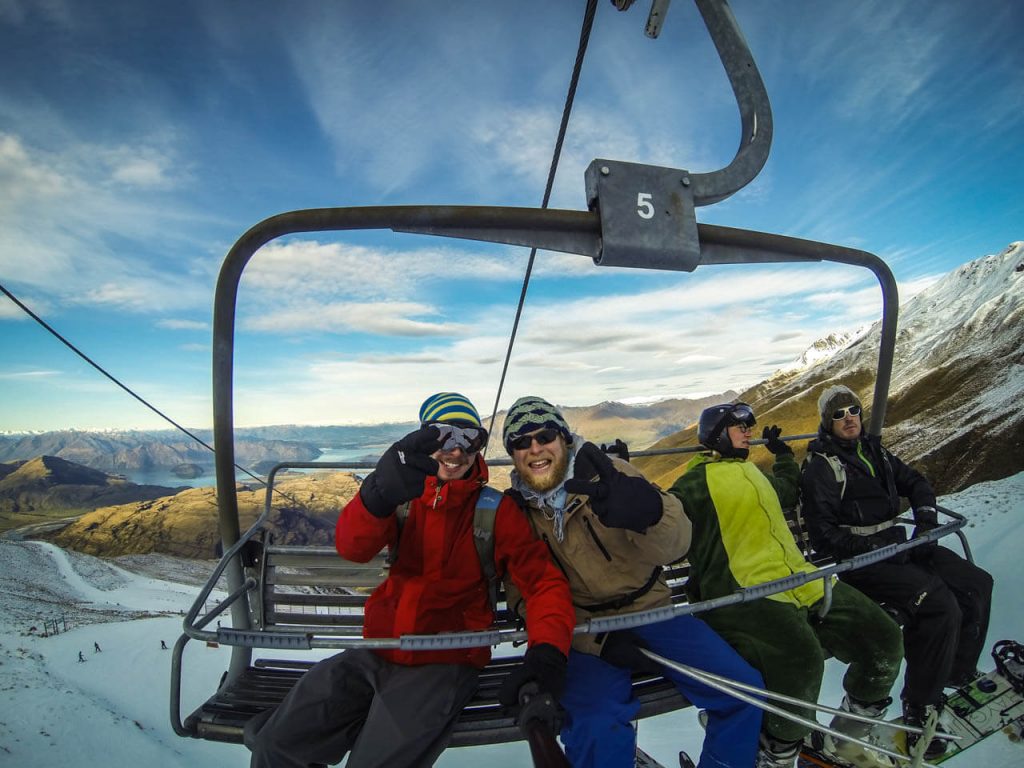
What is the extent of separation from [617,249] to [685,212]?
1.27ft

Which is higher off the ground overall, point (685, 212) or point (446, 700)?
point (685, 212)

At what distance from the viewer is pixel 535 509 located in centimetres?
248

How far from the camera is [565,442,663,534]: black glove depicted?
2.07m

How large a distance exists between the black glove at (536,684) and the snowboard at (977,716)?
2322 millimetres

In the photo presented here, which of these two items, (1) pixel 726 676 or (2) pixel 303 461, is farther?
(2) pixel 303 461

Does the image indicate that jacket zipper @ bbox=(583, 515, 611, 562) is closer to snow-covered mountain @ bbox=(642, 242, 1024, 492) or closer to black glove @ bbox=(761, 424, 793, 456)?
black glove @ bbox=(761, 424, 793, 456)

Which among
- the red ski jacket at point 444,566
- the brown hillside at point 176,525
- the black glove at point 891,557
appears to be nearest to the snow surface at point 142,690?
the black glove at point 891,557

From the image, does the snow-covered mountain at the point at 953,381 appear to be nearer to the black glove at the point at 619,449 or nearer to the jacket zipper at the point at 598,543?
the black glove at the point at 619,449

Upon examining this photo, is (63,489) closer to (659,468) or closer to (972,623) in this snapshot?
(659,468)

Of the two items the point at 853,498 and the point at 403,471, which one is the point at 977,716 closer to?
the point at 853,498

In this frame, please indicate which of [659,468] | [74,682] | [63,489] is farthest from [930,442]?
[63,489]

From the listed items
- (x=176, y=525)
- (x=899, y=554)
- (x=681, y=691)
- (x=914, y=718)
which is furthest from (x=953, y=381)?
(x=176, y=525)

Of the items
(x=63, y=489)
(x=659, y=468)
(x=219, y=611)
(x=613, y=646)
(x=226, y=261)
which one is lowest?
(x=63, y=489)

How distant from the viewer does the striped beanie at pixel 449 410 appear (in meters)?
2.27
